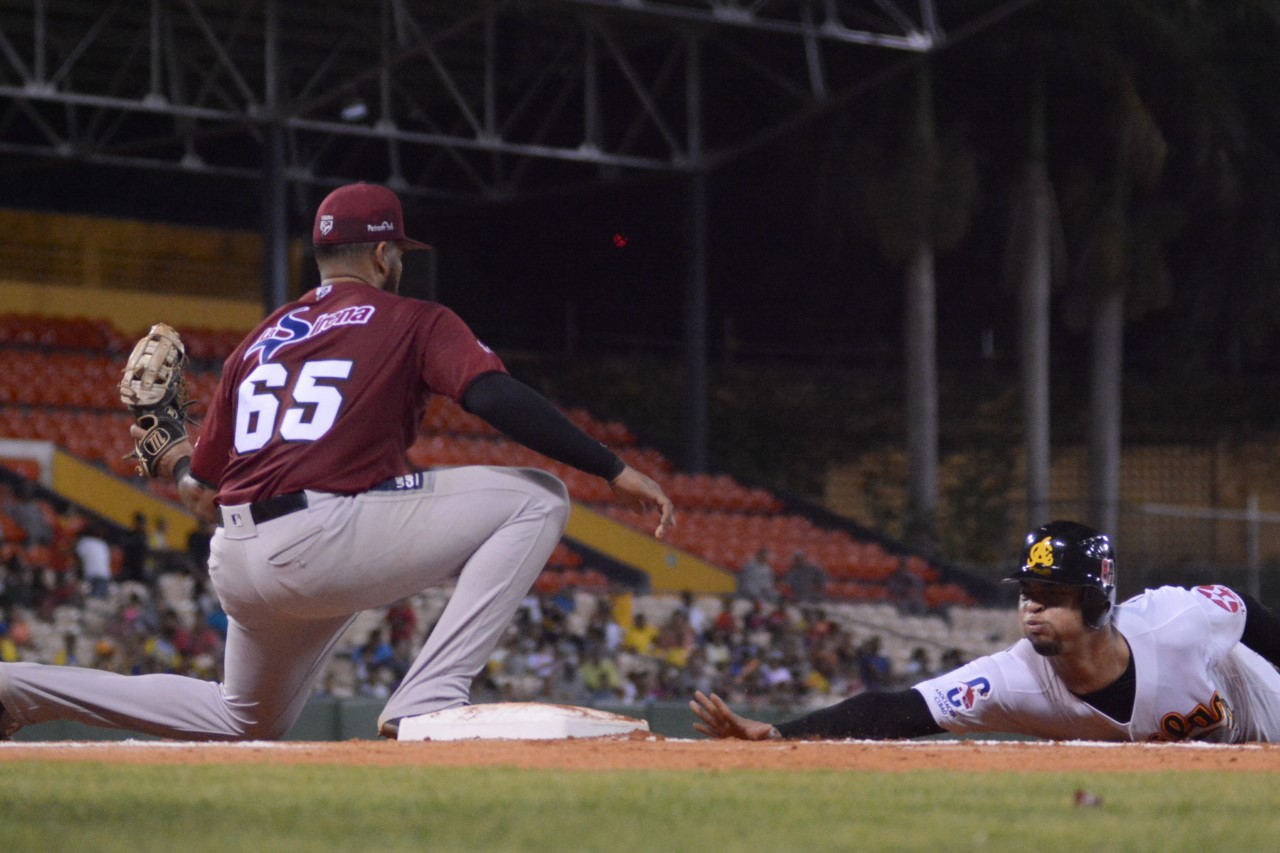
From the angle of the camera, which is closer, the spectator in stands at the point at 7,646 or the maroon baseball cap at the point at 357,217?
the maroon baseball cap at the point at 357,217

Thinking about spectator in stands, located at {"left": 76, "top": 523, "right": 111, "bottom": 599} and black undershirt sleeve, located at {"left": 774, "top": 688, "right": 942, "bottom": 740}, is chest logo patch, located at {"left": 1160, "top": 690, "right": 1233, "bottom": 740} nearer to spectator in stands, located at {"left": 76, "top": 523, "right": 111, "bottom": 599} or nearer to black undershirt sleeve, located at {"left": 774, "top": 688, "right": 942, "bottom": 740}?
black undershirt sleeve, located at {"left": 774, "top": 688, "right": 942, "bottom": 740}

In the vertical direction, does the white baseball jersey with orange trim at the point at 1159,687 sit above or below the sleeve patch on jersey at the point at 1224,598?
below

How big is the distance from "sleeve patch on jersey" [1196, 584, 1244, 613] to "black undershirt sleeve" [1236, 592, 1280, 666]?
0.09 feet

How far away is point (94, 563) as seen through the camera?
15.1 meters

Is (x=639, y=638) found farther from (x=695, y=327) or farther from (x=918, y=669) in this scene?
(x=695, y=327)

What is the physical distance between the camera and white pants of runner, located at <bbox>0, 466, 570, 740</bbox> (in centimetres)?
488

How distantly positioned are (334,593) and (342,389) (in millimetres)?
542

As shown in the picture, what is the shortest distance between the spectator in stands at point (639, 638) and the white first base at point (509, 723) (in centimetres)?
1086

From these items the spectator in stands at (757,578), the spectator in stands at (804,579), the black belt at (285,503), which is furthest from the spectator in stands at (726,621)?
the black belt at (285,503)

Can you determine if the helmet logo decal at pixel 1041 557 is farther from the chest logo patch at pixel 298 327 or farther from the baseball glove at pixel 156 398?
the baseball glove at pixel 156 398

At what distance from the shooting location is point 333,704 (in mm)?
11586

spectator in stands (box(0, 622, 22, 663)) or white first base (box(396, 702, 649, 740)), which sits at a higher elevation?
white first base (box(396, 702, 649, 740))

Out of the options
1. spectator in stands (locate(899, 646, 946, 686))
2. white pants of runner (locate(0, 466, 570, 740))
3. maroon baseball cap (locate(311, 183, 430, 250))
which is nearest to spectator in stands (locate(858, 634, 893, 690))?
spectator in stands (locate(899, 646, 946, 686))

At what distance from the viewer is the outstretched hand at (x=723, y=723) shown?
18.1 feet
